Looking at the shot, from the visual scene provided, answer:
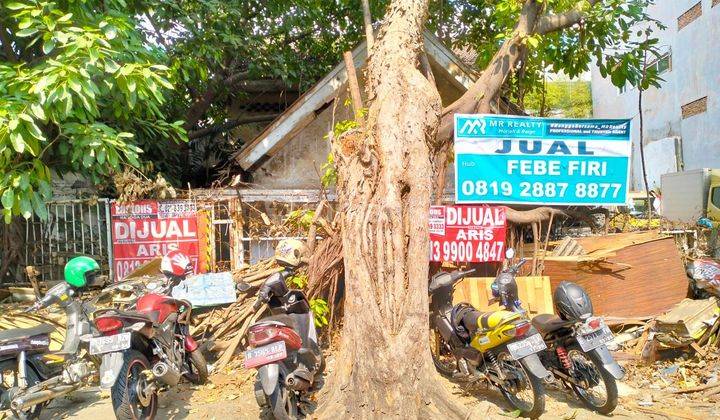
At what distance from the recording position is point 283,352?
420 centimetres

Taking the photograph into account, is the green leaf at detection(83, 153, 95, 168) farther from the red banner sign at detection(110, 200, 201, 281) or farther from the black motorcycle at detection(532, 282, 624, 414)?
the black motorcycle at detection(532, 282, 624, 414)

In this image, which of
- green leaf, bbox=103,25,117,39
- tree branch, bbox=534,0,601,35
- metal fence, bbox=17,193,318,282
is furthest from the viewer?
tree branch, bbox=534,0,601,35

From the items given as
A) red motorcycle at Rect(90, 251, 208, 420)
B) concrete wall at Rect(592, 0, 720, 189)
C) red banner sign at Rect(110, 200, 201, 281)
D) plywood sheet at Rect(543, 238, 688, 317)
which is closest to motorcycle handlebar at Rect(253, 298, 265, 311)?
red motorcycle at Rect(90, 251, 208, 420)

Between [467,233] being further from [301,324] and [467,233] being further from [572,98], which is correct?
[572,98]

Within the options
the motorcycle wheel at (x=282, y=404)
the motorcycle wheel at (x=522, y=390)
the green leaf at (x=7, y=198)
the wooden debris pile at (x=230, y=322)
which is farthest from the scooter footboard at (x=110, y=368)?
the motorcycle wheel at (x=522, y=390)

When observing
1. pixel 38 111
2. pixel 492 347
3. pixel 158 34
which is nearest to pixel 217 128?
pixel 158 34

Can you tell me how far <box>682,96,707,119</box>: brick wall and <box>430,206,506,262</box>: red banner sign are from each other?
626 inches

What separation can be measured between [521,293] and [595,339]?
6.15ft

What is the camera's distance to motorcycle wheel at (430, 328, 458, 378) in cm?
540

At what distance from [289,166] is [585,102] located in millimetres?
29293

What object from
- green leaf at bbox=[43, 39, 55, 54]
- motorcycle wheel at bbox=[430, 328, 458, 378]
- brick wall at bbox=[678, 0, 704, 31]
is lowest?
motorcycle wheel at bbox=[430, 328, 458, 378]

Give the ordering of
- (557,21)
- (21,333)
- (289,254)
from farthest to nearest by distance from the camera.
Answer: (557,21)
(289,254)
(21,333)

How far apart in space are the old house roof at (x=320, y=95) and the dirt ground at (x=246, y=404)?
13.9 feet

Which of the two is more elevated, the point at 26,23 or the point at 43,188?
the point at 26,23
